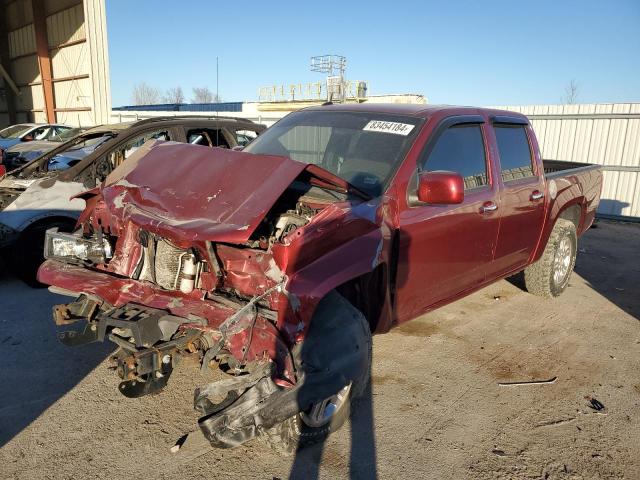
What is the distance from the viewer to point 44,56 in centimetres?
2427

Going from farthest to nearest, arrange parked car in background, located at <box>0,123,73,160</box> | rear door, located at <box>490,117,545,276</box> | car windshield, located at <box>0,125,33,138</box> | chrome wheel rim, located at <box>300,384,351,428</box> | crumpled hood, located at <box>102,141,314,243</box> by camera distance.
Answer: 1. car windshield, located at <box>0,125,33,138</box>
2. parked car in background, located at <box>0,123,73,160</box>
3. rear door, located at <box>490,117,545,276</box>
4. chrome wheel rim, located at <box>300,384,351,428</box>
5. crumpled hood, located at <box>102,141,314,243</box>

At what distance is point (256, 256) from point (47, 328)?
2716 mm

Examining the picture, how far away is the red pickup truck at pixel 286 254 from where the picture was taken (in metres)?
2.53

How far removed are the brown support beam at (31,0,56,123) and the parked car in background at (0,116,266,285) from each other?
70.9ft

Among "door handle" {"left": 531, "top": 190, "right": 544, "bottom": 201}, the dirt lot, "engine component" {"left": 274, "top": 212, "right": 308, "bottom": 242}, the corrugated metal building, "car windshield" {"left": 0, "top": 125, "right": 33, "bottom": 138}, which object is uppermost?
the corrugated metal building

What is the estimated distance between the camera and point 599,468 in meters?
2.79

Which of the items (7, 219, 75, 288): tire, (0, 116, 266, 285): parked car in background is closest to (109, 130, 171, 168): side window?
(0, 116, 266, 285): parked car in background

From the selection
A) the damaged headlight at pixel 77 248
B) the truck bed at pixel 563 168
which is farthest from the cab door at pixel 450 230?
the damaged headlight at pixel 77 248

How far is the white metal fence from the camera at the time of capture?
11.3 meters

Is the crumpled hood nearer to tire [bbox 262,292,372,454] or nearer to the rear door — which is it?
tire [bbox 262,292,372,454]

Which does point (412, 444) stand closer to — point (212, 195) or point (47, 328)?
point (212, 195)

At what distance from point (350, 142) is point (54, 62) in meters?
26.0

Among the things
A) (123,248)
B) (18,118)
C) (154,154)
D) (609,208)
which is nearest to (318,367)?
(123,248)

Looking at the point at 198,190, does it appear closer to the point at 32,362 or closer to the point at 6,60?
the point at 32,362
